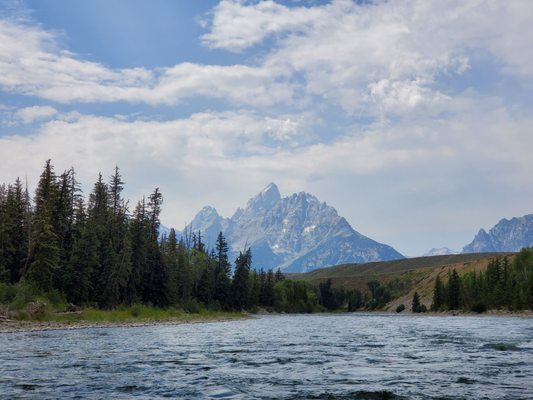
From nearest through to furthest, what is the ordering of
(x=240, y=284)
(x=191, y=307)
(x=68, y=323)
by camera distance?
1. (x=68, y=323)
2. (x=191, y=307)
3. (x=240, y=284)

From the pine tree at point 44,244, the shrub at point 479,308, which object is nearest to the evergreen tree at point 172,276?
the pine tree at point 44,244

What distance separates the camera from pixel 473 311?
510ft

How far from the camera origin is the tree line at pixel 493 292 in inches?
5610

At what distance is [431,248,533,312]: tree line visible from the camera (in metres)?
142

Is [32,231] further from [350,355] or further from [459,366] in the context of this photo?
[459,366]

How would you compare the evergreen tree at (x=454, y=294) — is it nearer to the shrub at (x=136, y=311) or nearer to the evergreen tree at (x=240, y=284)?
the evergreen tree at (x=240, y=284)

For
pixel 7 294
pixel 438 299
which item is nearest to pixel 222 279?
pixel 7 294

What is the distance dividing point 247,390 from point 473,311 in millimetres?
151687

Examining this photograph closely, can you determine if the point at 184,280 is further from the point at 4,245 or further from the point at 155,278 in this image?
the point at 4,245

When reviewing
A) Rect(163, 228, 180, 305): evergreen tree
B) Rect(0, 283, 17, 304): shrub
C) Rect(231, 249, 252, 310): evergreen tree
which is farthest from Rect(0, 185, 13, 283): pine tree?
Rect(231, 249, 252, 310): evergreen tree

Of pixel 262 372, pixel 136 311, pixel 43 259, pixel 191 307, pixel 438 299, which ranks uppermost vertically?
pixel 43 259

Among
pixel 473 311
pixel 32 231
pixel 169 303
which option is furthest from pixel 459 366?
pixel 473 311

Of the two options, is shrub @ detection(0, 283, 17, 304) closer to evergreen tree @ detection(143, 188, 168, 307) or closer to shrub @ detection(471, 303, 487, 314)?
evergreen tree @ detection(143, 188, 168, 307)

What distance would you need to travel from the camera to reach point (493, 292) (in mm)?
159500
